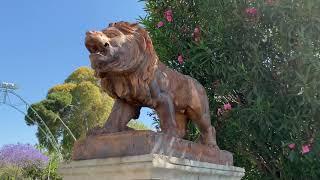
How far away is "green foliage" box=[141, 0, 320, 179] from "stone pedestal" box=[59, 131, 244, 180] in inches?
87.3

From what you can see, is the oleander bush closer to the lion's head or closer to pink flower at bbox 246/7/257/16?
pink flower at bbox 246/7/257/16

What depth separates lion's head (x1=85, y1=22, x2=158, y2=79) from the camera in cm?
346

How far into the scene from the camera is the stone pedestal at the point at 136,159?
331cm

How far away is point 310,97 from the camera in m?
5.62

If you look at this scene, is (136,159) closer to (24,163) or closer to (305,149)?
(305,149)

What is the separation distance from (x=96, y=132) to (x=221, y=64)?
2.88 meters

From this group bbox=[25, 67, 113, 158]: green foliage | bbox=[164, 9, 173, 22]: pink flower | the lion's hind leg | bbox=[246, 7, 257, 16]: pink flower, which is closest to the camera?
the lion's hind leg

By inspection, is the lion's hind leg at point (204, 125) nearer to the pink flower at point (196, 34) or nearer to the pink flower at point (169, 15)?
the pink flower at point (196, 34)

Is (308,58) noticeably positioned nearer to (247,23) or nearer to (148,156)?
(247,23)

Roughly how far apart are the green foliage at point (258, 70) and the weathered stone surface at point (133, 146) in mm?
2227

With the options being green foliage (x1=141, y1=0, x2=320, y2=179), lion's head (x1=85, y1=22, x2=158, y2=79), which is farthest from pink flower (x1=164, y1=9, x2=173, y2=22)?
lion's head (x1=85, y1=22, x2=158, y2=79)

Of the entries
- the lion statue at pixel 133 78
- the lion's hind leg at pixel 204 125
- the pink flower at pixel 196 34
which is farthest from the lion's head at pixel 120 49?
the pink flower at pixel 196 34

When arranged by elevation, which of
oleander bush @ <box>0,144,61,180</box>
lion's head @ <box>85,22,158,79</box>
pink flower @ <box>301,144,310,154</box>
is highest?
oleander bush @ <box>0,144,61,180</box>

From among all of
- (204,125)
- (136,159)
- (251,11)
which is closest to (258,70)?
(251,11)
